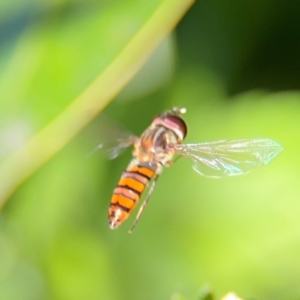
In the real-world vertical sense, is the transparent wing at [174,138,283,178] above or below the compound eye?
below

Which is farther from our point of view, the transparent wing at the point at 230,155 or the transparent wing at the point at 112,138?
the transparent wing at the point at 112,138

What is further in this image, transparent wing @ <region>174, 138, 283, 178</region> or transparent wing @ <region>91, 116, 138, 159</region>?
transparent wing @ <region>91, 116, 138, 159</region>

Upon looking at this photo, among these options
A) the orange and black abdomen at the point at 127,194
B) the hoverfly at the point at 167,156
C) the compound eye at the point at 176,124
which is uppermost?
the compound eye at the point at 176,124
